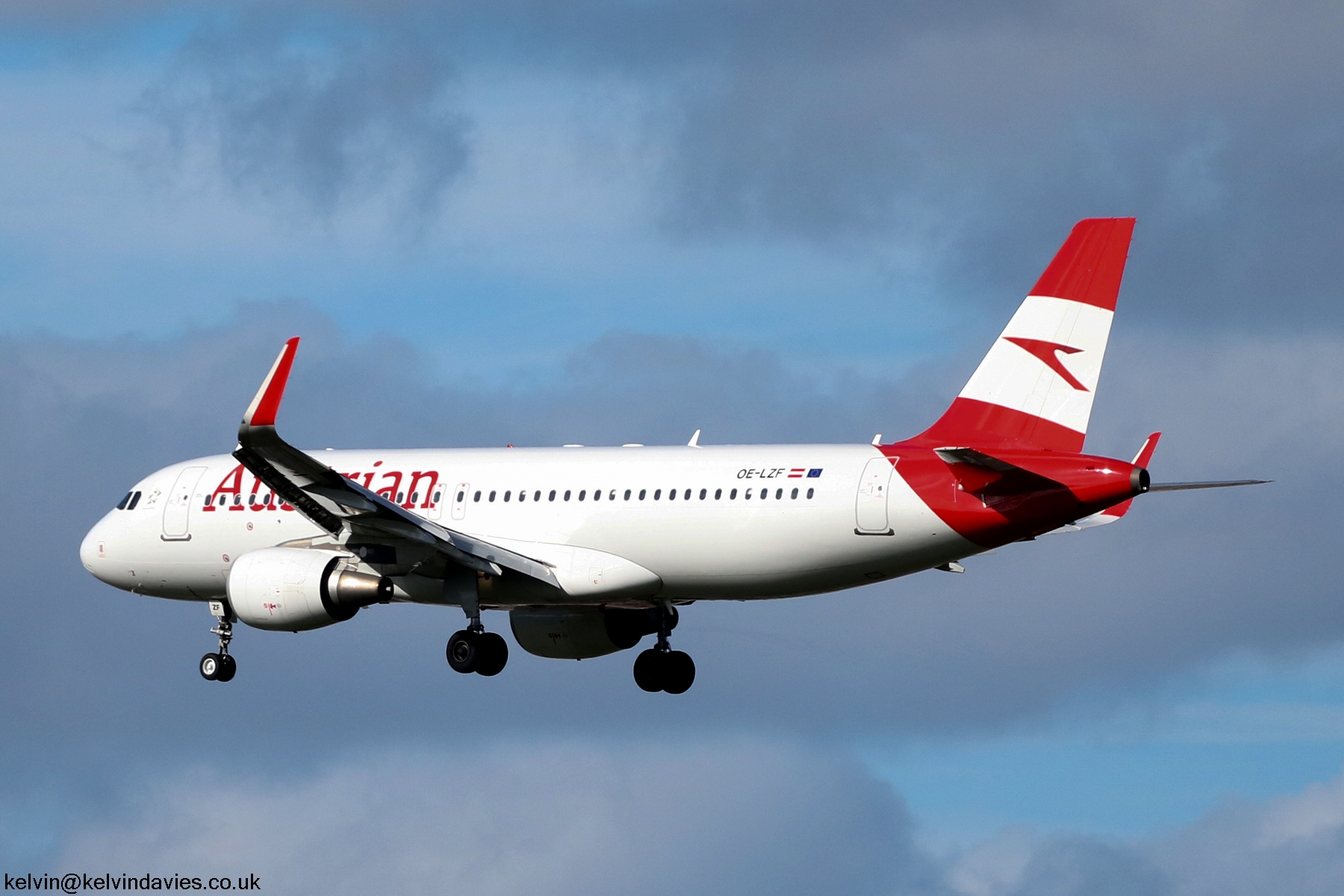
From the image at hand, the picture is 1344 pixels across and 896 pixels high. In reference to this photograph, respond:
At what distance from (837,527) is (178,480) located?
15.4 m

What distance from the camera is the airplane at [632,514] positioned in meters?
37.1

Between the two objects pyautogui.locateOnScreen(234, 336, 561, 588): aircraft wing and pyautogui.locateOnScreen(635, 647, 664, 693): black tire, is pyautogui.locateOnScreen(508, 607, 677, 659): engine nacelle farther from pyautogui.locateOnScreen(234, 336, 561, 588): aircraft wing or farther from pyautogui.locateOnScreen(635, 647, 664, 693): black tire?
pyautogui.locateOnScreen(234, 336, 561, 588): aircraft wing

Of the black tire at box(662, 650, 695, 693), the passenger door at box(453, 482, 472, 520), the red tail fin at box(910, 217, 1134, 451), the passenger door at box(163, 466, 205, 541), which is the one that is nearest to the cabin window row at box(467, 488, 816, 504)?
the passenger door at box(453, 482, 472, 520)

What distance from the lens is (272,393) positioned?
35.9 meters

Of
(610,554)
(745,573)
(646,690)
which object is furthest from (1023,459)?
(646,690)

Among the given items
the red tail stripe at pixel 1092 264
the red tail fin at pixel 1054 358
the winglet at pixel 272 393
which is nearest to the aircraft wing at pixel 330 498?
the winglet at pixel 272 393

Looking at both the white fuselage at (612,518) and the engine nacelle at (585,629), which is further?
the engine nacelle at (585,629)

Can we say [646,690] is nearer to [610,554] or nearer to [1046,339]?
[610,554]

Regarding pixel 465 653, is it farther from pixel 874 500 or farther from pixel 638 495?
pixel 874 500

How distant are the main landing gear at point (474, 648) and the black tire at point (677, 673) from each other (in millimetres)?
3900

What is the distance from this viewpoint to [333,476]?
3850 cm

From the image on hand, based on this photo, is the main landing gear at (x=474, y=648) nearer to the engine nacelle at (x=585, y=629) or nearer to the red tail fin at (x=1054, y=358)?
the engine nacelle at (x=585, y=629)

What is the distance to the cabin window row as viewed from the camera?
38906 millimetres

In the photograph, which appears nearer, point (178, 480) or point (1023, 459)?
point (1023, 459)
